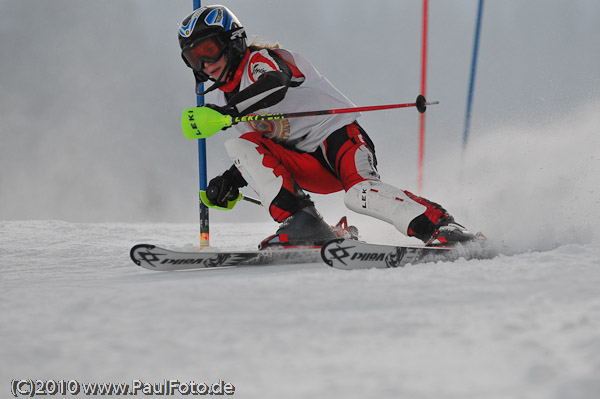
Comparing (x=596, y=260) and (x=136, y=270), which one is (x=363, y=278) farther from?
(x=136, y=270)

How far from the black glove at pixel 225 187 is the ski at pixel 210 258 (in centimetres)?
50

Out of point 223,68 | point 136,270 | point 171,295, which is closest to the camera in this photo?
point 171,295

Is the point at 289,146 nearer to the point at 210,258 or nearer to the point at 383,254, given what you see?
the point at 210,258

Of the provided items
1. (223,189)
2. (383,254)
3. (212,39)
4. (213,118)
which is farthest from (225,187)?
(383,254)

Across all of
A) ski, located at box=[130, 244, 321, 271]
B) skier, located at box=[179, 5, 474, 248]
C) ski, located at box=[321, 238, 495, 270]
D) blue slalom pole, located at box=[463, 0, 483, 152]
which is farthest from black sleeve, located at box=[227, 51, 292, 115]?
blue slalom pole, located at box=[463, 0, 483, 152]

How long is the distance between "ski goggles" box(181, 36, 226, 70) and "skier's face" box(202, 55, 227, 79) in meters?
0.02

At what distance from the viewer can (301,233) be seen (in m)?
1.99

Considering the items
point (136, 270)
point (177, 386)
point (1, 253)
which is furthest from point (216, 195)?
point (177, 386)

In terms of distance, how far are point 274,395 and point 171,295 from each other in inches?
21.3

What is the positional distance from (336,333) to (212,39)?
5.52 ft

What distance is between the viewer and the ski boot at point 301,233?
77.7 inches

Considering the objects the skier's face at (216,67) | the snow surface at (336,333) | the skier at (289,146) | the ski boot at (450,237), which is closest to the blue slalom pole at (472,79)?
the skier at (289,146)

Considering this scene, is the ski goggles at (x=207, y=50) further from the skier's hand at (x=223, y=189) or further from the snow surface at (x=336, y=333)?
the snow surface at (x=336, y=333)

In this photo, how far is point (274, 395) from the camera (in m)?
0.55
